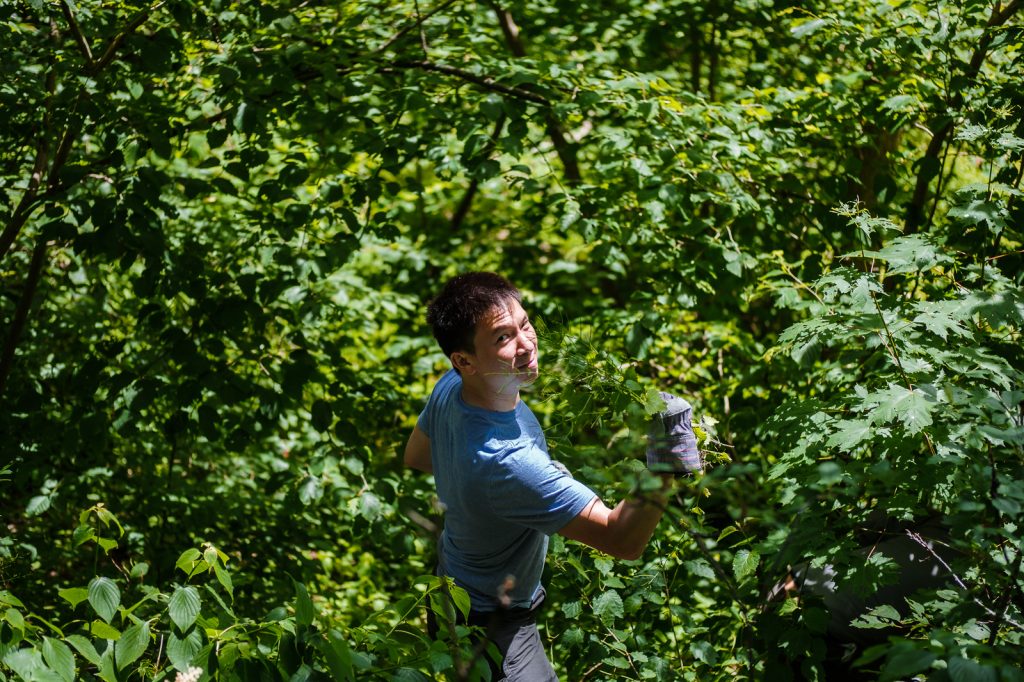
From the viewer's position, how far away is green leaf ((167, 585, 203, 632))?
1.64 m

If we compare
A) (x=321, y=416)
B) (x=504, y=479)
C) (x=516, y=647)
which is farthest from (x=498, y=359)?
(x=321, y=416)

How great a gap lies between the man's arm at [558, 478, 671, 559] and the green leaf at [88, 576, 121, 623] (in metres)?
0.95

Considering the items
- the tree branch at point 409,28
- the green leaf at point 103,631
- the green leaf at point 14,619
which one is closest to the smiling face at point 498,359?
the green leaf at point 103,631

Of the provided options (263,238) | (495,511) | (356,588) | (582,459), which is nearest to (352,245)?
(263,238)

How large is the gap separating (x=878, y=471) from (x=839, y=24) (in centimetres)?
220

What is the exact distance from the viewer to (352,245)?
341 centimetres

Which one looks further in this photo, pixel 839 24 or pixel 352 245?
pixel 352 245

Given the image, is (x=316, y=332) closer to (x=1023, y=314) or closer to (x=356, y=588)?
(x=356, y=588)

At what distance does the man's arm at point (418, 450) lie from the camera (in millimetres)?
2641

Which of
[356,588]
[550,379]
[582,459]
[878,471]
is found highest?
[878,471]

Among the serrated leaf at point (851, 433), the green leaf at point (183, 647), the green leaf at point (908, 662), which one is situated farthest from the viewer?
the serrated leaf at point (851, 433)

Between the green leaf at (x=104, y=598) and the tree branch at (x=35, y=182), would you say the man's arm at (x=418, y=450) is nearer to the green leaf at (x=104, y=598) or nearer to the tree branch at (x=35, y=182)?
the green leaf at (x=104, y=598)

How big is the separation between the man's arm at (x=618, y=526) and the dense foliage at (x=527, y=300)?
0.13 meters

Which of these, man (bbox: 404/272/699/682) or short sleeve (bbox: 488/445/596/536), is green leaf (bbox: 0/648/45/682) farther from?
short sleeve (bbox: 488/445/596/536)
